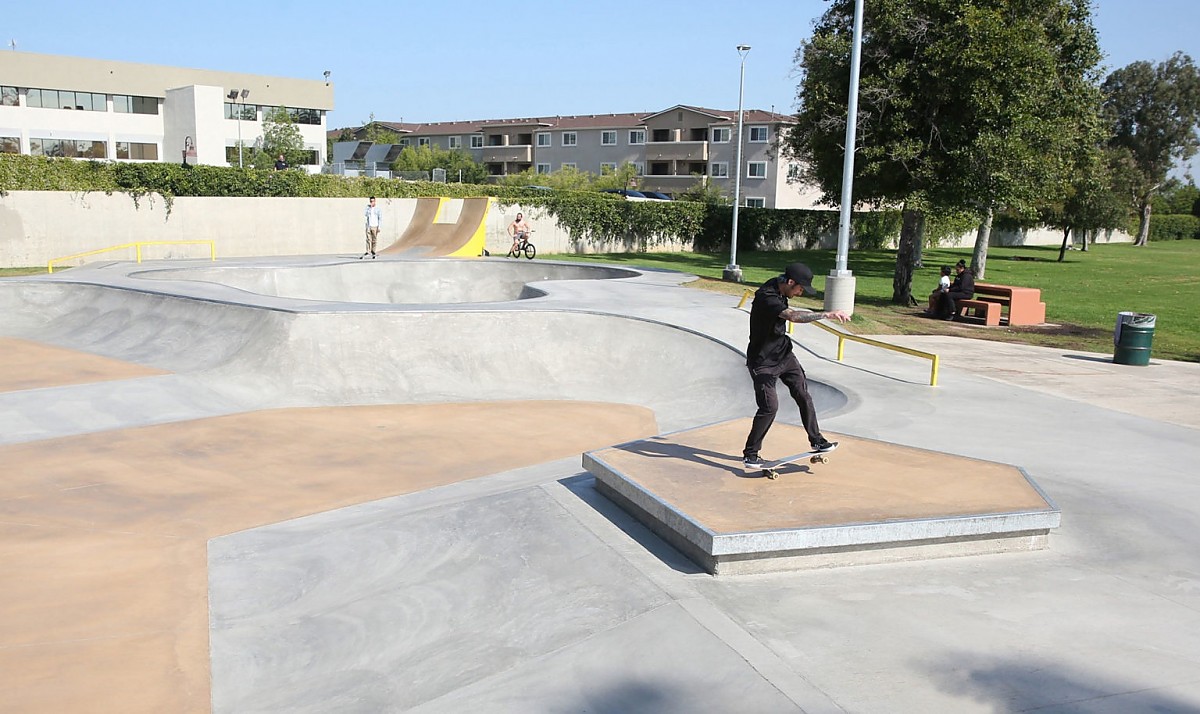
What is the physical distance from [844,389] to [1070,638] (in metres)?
7.13

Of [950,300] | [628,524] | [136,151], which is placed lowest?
[628,524]

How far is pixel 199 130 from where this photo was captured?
213 ft

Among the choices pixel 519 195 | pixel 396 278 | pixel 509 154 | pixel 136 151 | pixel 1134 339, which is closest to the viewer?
pixel 1134 339

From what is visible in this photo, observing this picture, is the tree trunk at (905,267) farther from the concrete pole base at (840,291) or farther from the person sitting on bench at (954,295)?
the concrete pole base at (840,291)

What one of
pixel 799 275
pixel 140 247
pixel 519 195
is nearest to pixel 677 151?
pixel 519 195

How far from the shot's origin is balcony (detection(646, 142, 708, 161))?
3022 inches

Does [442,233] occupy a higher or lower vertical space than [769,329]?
higher

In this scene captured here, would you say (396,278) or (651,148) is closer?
(396,278)

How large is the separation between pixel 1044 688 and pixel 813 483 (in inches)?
104

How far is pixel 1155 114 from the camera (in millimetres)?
78688

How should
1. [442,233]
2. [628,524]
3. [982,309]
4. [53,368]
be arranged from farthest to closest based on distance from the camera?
1. [442,233]
2. [982,309]
3. [53,368]
4. [628,524]

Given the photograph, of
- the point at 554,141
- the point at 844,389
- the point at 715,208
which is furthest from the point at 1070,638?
the point at 554,141

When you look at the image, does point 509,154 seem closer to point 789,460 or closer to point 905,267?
point 905,267

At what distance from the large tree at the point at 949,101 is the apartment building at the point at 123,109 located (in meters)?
49.2
